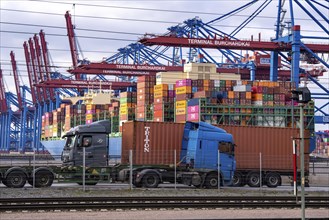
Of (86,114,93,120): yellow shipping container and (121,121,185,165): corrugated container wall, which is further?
(86,114,93,120): yellow shipping container

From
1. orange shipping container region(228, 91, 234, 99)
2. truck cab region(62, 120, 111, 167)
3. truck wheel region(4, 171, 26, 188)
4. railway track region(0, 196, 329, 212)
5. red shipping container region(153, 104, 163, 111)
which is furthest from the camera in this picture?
red shipping container region(153, 104, 163, 111)

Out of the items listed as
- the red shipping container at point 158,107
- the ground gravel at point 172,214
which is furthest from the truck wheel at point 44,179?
the red shipping container at point 158,107

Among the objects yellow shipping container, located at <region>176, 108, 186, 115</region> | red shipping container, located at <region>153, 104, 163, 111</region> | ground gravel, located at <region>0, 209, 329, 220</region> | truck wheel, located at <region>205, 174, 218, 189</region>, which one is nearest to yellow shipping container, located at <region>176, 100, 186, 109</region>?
yellow shipping container, located at <region>176, 108, 186, 115</region>

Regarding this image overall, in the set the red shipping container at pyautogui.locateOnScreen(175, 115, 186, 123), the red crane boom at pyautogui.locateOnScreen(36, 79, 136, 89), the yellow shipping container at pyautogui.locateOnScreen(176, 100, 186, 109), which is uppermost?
the red crane boom at pyautogui.locateOnScreen(36, 79, 136, 89)

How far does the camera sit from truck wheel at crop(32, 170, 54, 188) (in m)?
29.7

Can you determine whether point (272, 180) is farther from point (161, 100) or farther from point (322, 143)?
point (322, 143)

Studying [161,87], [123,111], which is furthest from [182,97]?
[123,111]

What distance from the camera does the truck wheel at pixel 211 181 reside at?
103 ft

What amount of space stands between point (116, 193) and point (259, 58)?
82.1 meters

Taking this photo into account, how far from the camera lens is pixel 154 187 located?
30.9 meters

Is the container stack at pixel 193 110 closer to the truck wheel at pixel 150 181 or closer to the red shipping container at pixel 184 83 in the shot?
the red shipping container at pixel 184 83

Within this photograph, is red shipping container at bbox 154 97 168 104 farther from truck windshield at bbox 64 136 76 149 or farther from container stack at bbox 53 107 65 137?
truck windshield at bbox 64 136 76 149

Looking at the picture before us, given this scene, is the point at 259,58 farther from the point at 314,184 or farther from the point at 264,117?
the point at 314,184

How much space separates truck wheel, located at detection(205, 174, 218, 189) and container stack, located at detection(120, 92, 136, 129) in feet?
188
